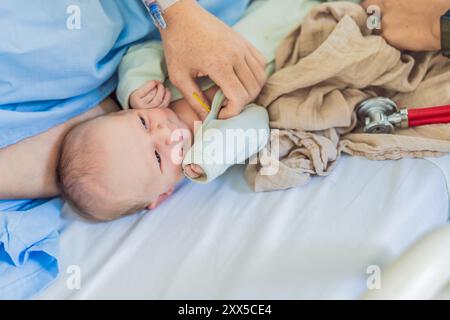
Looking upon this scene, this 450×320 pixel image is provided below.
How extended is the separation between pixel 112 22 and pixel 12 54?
0.20 m

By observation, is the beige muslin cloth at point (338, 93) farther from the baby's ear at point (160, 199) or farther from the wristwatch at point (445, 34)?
the baby's ear at point (160, 199)

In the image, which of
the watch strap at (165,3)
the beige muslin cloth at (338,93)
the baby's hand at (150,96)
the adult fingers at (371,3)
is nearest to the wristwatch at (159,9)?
the watch strap at (165,3)

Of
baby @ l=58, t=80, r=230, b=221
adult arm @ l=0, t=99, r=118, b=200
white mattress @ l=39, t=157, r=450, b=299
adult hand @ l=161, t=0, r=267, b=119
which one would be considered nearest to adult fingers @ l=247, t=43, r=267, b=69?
adult hand @ l=161, t=0, r=267, b=119

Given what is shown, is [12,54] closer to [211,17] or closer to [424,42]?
[211,17]

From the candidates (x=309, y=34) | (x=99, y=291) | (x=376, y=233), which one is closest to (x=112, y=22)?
(x=309, y=34)

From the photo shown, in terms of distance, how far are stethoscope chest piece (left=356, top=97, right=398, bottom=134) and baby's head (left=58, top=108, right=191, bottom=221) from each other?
32cm

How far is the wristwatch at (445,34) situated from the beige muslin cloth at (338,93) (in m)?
0.05

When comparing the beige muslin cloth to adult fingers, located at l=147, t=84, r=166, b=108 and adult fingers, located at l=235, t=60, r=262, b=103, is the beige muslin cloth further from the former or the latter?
adult fingers, located at l=147, t=84, r=166, b=108

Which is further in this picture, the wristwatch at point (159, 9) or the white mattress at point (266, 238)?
the wristwatch at point (159, 9)

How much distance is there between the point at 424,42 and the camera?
950 millimetres

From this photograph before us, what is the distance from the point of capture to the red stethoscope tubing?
900 mm

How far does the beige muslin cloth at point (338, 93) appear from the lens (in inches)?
35.0
